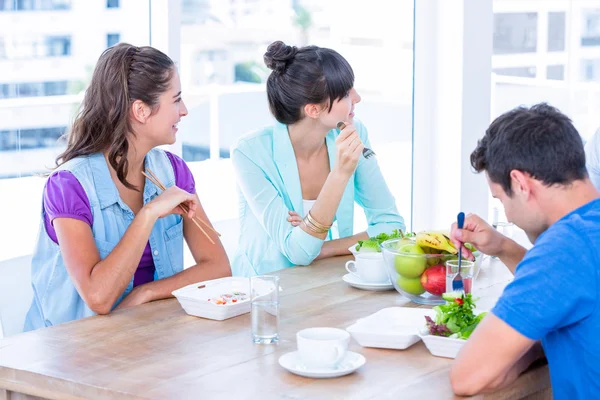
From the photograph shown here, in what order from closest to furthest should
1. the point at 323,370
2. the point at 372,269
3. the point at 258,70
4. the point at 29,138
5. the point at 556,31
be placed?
the point at 323,370 < the point at 372,269 < the point at 29,138 < the point at 258,70 < the point at 556,31

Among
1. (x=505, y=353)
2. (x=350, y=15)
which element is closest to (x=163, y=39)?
(x=350, y=15)

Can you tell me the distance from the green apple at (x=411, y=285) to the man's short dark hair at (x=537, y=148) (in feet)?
1.35

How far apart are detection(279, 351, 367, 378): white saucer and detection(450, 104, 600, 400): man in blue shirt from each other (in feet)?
0.61

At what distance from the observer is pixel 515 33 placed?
16.1 ft

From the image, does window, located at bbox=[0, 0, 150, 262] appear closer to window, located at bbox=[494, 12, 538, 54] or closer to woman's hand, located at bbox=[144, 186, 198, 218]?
woman's hand, located at bbox=[144, 186, 198, 218]

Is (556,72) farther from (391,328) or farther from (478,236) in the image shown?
→ (391,328)

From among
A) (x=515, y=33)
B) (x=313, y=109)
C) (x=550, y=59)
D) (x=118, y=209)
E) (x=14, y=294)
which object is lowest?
(x=14, y=294)

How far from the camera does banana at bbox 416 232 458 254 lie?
1.99 m

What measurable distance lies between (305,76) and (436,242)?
0.87m

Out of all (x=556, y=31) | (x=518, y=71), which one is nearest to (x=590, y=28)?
(x=556, y=31)

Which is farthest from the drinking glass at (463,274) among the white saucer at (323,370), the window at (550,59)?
the window at (550,59)

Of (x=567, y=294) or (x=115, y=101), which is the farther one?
(x=115, y=101)

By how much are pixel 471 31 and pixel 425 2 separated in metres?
0.27

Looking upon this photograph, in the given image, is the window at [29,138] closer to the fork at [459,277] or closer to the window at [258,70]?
the window at [258,70]
